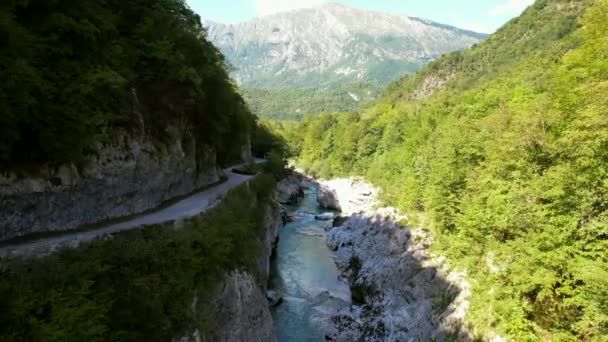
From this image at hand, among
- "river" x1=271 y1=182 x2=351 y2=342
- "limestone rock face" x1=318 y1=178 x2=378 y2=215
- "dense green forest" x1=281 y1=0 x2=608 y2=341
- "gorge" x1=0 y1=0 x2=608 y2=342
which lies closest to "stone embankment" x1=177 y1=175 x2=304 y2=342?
"gorge" x1=0 y1=0 x2=608 y2=342

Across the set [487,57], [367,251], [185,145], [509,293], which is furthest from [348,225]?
[487,57]

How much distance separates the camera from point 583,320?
47.0 feet

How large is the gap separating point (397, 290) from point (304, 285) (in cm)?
820

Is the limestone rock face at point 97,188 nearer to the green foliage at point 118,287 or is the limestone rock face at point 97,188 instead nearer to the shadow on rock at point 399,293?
the green foliage at point 118,287

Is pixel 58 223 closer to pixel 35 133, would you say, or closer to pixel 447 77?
pixel 35 133

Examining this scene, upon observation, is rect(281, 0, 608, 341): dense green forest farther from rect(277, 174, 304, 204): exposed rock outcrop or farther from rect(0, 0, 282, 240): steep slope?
rect(277, 174, 304, 204): exposed rock outcrop

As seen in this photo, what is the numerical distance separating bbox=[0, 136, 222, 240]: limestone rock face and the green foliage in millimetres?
2748

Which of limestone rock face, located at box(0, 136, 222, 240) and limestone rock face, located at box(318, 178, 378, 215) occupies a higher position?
limestone rock face, located at box(0, 136, 222, 240)

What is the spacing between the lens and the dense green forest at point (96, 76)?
1266cm

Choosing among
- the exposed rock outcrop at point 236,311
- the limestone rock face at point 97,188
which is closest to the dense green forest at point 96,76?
the limestone rock face at point 97,188

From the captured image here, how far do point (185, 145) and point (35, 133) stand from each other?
12.8 m

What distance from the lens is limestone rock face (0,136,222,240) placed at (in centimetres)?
1320

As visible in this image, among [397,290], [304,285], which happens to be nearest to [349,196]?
[304,285]

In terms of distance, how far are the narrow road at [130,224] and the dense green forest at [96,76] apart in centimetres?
295
